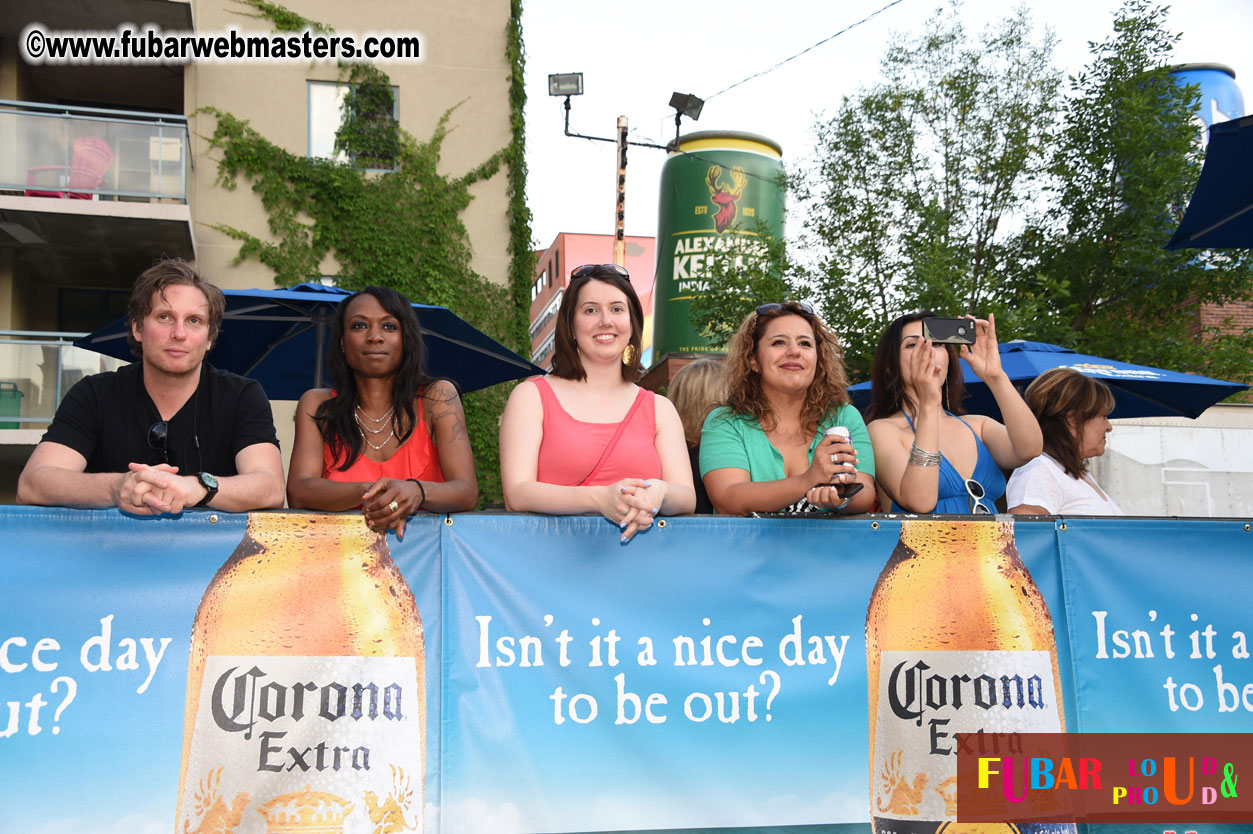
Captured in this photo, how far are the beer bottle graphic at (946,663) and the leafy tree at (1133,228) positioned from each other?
9239 millimetres

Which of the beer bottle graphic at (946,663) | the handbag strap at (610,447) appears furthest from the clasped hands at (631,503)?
Answer: the beer bottle graphic at (946,663)

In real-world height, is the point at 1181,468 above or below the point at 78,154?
below

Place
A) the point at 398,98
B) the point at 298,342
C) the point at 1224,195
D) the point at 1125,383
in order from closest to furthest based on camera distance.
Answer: the point at 1224,195 → the point at 1125,383 → the point at 298,342 → the point at 398,98

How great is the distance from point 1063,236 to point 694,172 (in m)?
12.2

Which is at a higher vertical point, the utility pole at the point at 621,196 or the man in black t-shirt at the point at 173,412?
the utility pole at the point at 621,196

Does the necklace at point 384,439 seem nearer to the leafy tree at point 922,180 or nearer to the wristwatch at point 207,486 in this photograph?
the wristwatch at point 207,486

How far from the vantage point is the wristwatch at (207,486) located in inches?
114

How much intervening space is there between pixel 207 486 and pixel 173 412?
0.51 meters

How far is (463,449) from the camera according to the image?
11.3 ft

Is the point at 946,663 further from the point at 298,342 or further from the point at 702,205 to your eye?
the point at 702,205

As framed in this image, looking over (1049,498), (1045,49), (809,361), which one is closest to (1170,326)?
(1045,49)

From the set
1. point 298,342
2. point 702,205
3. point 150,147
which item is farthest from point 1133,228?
point 150,147

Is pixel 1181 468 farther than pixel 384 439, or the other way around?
pixel 1181 468

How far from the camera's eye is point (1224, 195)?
18.1 feet
